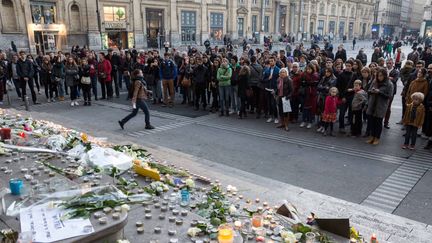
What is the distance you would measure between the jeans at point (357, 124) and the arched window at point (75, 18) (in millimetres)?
31535

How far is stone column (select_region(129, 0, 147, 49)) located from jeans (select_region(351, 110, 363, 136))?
3425 cm

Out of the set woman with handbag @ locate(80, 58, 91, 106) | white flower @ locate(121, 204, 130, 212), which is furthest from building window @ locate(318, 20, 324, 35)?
white flower @ locate(121, 204, 130, 212)

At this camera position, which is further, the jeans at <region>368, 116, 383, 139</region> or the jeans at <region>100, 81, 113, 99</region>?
the jeans at <region>100, 81, 113, 99</region>

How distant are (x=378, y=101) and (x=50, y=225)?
885 cm

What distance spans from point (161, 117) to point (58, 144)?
735 centimetres

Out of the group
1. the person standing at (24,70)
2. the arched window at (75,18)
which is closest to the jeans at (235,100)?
the person standing at (24,70)

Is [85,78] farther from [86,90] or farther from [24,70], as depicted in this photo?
[24,70]

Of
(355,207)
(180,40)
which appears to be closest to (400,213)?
(355,207)

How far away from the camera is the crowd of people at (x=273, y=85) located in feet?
32.6

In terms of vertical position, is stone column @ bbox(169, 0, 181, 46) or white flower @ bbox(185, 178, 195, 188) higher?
stone column @ bbox(169, 0, 181, 46)

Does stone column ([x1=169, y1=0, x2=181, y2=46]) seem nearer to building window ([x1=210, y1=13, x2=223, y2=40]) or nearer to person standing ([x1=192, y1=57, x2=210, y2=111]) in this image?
building window ([x1=210, y1=13, x2=223, y2=40])

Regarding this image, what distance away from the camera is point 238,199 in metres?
4.73

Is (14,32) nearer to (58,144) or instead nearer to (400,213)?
(58,144)

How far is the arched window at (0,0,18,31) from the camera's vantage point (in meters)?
30.3
